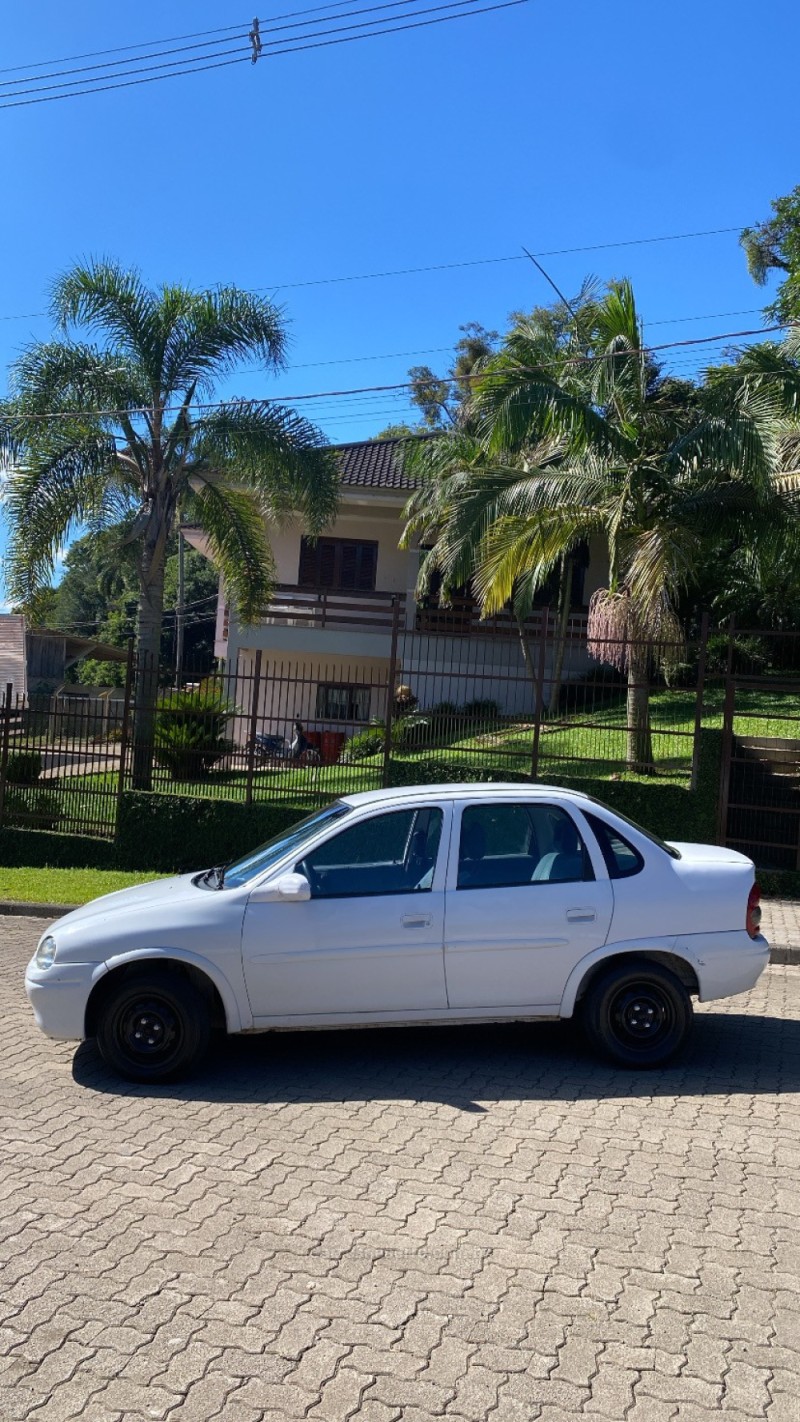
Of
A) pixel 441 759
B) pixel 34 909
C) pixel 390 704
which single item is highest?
pixel 390 704

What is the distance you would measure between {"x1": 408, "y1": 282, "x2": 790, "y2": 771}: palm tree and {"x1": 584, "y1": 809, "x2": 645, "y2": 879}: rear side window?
7078 millimetres

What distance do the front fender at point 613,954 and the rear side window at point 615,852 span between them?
37cm

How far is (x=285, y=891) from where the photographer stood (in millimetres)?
6191

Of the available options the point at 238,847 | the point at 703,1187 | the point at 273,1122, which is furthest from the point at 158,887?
the point at 238,847

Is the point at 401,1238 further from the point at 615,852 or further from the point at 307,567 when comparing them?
the point at 307,567

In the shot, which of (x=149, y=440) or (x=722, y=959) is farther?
(x=149, y=440)

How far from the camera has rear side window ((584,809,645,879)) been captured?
6.57 metres

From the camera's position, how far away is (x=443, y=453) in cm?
2295

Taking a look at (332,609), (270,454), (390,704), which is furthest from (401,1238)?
(332,609)

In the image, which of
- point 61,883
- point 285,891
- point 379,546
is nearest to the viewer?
point 285,891

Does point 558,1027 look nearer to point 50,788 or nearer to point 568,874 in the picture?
point 568,874

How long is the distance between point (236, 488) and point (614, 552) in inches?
257

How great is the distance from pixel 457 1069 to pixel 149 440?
12330 millimetres

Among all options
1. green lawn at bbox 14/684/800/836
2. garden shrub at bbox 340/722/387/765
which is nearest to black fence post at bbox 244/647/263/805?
green lawn at bbox 14/684/800/836
